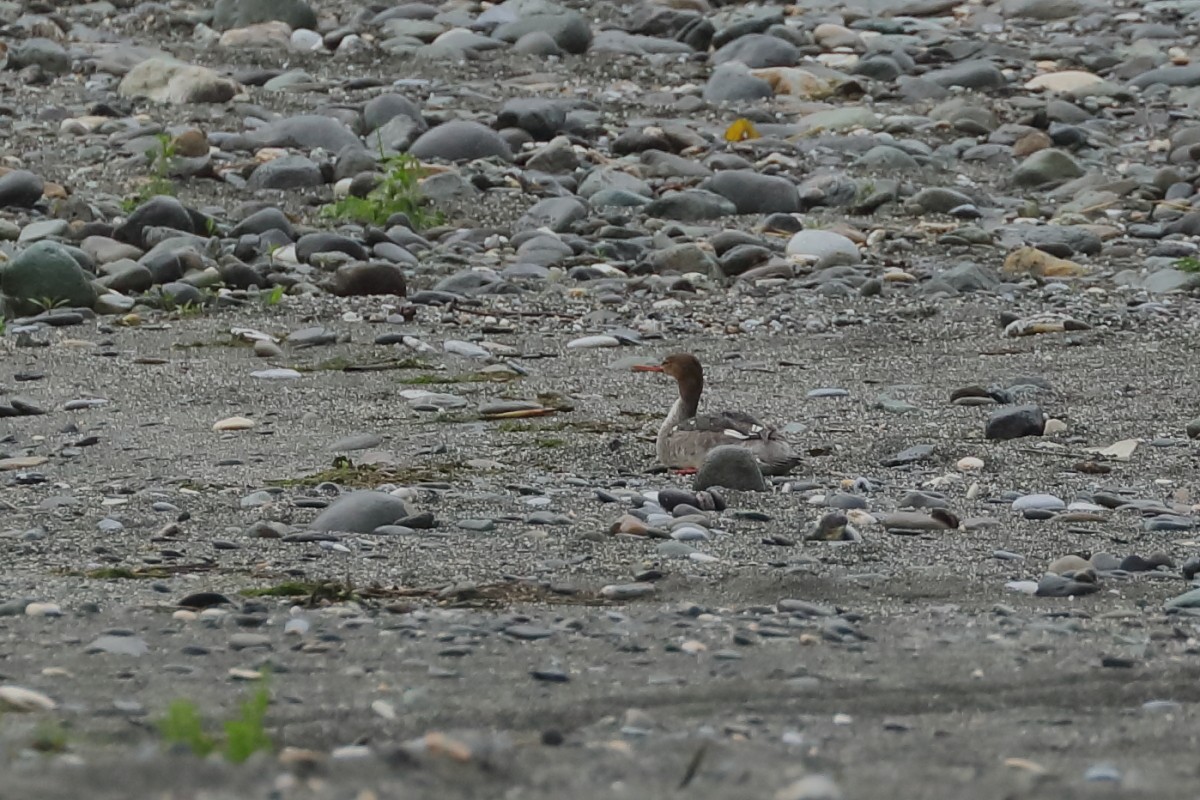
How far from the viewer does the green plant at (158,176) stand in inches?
368

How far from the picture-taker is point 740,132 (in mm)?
11484

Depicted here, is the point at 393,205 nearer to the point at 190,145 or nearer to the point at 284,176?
the point at 284,176

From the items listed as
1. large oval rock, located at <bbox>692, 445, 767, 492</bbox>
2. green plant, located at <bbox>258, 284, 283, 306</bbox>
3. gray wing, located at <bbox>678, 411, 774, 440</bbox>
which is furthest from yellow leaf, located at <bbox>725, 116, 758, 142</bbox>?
large oval rock, located at <bbox>692, 445, 767, 492</bbox>

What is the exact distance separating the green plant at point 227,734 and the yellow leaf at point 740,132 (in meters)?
9.28

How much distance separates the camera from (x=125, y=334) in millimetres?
7422

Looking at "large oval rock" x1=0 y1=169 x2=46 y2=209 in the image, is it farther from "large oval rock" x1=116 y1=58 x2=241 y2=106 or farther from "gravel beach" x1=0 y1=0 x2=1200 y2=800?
"large oval rock" x1=116 y1=58 x2=241 y2=106

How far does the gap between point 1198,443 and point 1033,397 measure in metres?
0.81

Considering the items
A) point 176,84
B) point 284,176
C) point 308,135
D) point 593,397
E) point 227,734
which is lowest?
point 593,397

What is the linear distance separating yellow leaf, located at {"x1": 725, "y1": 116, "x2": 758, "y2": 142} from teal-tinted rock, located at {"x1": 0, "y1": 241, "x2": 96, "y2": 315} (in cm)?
489

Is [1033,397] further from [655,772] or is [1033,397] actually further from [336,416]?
[655,772]

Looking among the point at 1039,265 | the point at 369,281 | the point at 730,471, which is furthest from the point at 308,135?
the point at 730,471

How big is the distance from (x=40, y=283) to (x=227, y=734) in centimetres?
565

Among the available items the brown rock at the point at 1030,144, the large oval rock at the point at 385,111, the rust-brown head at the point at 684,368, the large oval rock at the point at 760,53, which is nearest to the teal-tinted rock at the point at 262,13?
the large oval rock at the point at 385,111

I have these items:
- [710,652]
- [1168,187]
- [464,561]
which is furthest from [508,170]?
[710,652]
